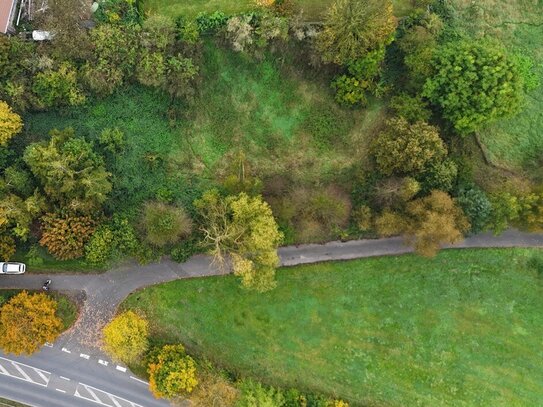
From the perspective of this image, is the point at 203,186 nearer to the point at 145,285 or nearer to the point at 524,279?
the point at 145,285

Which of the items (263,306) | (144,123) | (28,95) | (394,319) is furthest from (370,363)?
(28,95)

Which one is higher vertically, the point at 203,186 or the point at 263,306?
the point at 203,186

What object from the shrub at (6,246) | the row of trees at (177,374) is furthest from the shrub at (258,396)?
the shrub at (6,246)

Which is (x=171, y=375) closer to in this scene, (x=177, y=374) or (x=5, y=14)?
(x=177, y=374)

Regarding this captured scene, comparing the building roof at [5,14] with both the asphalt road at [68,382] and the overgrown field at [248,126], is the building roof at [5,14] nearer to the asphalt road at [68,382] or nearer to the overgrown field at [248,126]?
the overgrown field at [248,126]

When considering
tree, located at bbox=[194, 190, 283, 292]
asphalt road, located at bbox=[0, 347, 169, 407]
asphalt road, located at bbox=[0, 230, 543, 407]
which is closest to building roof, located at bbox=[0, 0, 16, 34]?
asphalt road, located at bbox=[0, 230, 543, 407]

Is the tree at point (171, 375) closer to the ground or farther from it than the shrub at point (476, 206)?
closer to the ground
